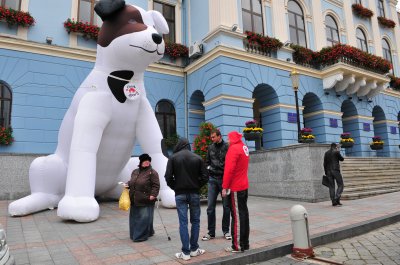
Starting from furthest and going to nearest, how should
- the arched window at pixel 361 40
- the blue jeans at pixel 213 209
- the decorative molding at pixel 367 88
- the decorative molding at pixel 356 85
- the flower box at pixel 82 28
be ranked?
1. the arched window at pixel 361 40
2. the decorative molding at pixel 367 88
3. the decorative molding at pixel 356 85
4. the flower box at pixel 82 28
5. the blue jeans at pixel 213 209

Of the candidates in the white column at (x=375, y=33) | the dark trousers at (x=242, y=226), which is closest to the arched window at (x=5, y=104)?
the dark trousers at (x=242, y=226)

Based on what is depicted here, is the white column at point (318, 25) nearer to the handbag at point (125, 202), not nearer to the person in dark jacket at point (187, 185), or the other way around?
the person in dark jacket at point (187, 185)

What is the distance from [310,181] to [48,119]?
30.4 ft

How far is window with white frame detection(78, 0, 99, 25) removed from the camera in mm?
12570

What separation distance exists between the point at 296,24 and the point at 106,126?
42.3ft

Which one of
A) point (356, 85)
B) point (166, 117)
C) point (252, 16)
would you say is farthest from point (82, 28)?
point (356, 85)

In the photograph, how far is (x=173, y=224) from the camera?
6078 mm

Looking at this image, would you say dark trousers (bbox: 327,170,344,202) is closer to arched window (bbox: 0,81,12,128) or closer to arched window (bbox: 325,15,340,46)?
arched window (bbox: 0,81,12,128)

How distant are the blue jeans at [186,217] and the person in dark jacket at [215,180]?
879mm

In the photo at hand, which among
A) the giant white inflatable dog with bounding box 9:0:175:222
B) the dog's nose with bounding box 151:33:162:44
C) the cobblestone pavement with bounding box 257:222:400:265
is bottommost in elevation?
the cobblestone pavement with bounding box 257:222:400:265

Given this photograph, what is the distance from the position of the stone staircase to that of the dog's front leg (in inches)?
298

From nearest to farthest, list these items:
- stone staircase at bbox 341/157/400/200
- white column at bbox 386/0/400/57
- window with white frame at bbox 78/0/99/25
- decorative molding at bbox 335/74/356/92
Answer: stone staircase at bbox 341/157/400/200 < window with white frame at bbox 78/0/99/25 < decorative molding at bbox 335/74/356/92 < white column at bbox 386/0/400/57

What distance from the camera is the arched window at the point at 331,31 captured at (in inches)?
680

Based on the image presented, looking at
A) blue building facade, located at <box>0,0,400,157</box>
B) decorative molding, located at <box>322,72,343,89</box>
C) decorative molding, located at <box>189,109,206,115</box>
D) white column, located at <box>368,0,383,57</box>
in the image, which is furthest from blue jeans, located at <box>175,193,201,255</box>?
white column, located at <box>368,0,383,57</box>
